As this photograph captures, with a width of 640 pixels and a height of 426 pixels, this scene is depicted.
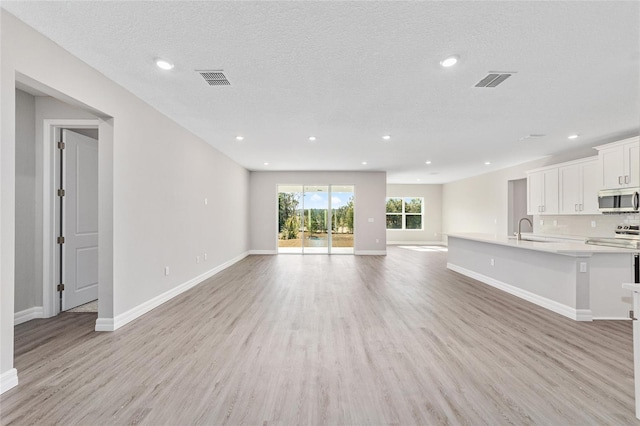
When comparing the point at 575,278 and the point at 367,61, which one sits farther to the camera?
the point at 575,278

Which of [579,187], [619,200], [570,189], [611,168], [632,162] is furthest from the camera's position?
[570,189]

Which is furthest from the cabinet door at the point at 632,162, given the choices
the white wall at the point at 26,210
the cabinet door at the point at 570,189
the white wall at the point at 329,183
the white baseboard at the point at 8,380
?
the white wall at the point at 26,210

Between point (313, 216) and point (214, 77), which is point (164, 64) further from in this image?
point (313, 216)

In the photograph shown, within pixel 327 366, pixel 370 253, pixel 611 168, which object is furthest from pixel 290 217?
pixel 611 168

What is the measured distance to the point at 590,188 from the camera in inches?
225

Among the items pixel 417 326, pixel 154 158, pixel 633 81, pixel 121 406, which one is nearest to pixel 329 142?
pixel 154 158

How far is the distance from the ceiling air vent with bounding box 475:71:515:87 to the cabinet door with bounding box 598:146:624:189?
11.9ft

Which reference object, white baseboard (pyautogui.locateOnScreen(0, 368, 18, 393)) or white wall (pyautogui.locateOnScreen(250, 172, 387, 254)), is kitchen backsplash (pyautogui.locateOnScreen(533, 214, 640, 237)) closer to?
white wall (pyautogui.locateOnScreen(250, 172, 387, 254))

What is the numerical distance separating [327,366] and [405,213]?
448 inches

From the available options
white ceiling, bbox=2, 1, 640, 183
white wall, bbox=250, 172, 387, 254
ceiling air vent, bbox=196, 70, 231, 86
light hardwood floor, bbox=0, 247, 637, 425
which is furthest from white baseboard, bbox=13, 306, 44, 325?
white wall, bbox=250, 172, 387, 254

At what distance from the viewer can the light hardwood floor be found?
75.5 inches

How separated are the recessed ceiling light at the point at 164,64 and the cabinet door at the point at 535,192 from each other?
7.75m

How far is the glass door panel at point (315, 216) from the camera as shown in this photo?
31.6ft

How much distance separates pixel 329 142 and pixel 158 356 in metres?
4.42
